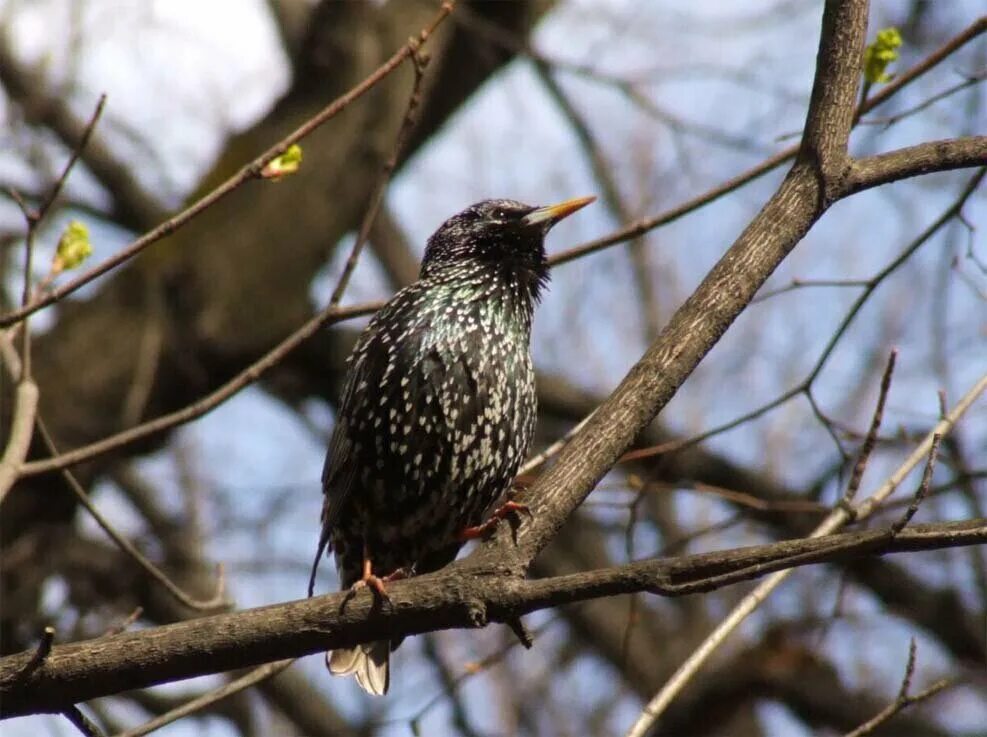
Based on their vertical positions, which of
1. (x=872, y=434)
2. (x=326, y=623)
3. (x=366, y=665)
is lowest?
(x=326, y=623)

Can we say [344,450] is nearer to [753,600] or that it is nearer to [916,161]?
[753,600]

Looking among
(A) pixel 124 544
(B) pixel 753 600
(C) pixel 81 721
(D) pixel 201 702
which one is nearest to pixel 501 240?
(A) pixel 124 544

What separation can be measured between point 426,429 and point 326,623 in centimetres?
140

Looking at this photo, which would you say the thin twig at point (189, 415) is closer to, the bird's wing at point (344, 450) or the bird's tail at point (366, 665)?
the bird's wing at point (344, 450)

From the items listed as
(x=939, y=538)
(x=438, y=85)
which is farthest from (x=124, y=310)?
(x=939, y=538)

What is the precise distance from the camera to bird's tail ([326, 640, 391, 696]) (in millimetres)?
4309

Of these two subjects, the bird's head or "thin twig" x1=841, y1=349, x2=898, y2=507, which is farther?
the bird's head

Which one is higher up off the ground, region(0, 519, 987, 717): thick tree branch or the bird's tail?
the bird's tail

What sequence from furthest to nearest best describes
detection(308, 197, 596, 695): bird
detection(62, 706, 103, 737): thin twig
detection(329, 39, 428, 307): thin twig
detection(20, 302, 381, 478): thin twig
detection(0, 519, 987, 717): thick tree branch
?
detection(308, 197, 596, 695): bird < detection(20, 302, 381, 478): thin twig < detection(329, 39, 428, 307): thin twig < detection(62, 706, 103, 737): thin twig < detection(0, 519, 987, 717): thick tree branch

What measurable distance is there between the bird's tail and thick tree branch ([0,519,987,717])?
5.05ft

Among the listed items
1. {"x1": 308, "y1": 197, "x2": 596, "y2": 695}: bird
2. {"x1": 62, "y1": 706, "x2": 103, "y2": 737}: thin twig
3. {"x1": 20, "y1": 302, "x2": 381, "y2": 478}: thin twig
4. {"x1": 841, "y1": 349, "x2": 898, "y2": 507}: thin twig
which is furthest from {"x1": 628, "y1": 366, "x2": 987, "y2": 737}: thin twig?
{"x1": 20, "y1": 302, "x2": 381, "y2": 478}: thin twig

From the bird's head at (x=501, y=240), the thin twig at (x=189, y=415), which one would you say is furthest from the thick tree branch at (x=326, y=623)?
the bird's head at (x=501, y=240)

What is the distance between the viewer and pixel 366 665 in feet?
14.3

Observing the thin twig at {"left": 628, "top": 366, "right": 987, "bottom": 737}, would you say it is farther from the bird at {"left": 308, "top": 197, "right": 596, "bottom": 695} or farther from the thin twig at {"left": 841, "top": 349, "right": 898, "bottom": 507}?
the bird at {"left": 308, "top": 197, "right": 596, "bottom": 695}
